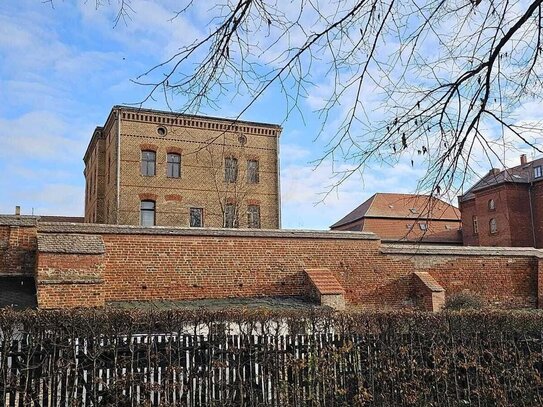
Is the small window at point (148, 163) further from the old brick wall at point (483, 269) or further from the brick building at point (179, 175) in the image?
the old brick wall at point (483, 269)

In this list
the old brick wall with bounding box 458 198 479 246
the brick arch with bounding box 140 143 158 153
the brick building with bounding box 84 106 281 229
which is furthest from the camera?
the old brick wall with bounding box 458 198 479 246

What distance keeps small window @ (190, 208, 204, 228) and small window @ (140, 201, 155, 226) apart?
87.7 inches

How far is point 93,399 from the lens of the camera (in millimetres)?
6051

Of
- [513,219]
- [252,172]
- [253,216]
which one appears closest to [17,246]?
[253,216]

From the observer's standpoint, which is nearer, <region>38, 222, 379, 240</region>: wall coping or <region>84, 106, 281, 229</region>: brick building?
<region>38, 222, 379, 240</region>: wall coping

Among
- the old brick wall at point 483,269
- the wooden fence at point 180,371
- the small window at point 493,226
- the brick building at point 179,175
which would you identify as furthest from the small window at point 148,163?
the small window at point 493,226

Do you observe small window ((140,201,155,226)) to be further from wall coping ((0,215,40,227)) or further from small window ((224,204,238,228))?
wall coping ((0,215,40,227))

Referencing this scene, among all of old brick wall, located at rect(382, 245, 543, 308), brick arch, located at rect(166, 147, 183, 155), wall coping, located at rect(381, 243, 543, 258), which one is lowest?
old brick wall, located at rect(382, 245, 543, 308)

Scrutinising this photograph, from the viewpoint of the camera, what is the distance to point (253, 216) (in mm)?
31188

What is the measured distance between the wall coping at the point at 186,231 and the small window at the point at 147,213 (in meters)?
15.6

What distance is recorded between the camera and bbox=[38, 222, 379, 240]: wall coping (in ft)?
41.4

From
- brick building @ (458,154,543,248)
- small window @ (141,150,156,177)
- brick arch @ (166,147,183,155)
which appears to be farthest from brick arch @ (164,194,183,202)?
brick building @ (458,154,543,248)

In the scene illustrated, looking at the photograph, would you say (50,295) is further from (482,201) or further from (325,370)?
(482,201)

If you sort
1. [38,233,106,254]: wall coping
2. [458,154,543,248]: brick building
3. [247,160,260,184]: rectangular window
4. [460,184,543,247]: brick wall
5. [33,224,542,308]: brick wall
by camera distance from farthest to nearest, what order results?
[460,184,543,247]: brick wall
[458,154,543,248]: brick building
[247,160,260,184]: rectangular window
[33,224,542,308]: brick wall
[38,233,106,254]: wall coping
